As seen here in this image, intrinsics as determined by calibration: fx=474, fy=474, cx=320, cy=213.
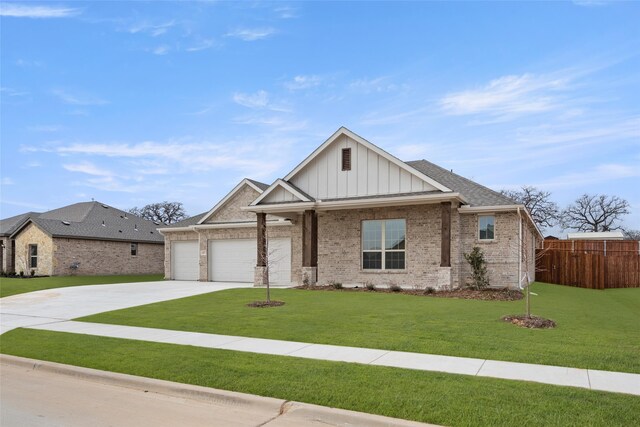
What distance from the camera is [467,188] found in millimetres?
21469

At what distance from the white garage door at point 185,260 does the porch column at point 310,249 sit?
382 inches

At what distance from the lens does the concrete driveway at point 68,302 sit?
1334 centimetres

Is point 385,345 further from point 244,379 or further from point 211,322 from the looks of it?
point 211,322

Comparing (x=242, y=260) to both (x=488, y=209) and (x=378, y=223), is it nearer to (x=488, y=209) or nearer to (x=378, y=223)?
(x=378, y=223)

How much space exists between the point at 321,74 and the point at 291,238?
8.07m

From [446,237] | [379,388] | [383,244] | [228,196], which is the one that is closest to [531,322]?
[379,388]

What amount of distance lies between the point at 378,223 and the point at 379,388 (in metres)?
14.7

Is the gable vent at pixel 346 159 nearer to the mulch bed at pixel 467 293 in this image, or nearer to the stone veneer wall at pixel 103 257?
the mulch bed at pixel 467 293

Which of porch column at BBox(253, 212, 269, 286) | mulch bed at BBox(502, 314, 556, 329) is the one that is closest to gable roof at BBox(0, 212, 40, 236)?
porch column at BBox(253, 212, 269, 286)

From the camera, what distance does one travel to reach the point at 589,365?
709 centimetres

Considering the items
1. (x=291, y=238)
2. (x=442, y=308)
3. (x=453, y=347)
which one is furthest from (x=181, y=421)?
(x=291, y=238)

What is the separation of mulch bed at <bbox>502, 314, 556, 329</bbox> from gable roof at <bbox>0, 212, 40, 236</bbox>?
34.5 metres

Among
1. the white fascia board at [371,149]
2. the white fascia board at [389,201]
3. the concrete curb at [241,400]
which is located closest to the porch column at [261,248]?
the white fascia board at [371,149]

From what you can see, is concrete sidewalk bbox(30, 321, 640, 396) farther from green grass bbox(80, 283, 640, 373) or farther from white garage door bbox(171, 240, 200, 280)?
white garage door bbox(171, 240, 200, 280)
